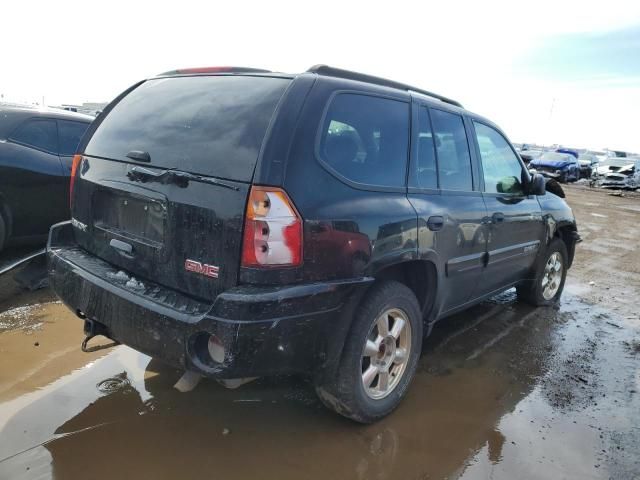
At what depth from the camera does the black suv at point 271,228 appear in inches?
86.9

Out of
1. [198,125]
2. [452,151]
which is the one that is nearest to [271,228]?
[198,125]

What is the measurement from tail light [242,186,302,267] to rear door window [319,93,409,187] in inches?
14.1

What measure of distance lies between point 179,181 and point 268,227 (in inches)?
21.1

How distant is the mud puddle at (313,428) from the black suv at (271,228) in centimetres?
28

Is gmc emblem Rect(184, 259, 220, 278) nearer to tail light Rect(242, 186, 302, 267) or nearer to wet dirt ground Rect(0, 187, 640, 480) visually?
tail light Rect(242, 186, 302, 267)

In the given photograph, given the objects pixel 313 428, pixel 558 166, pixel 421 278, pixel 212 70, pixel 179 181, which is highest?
pixel 212 70

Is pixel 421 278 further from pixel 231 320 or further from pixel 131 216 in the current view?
pixel 131 216

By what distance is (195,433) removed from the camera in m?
2.64

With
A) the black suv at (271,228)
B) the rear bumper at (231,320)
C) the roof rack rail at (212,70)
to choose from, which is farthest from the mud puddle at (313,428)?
the roof rack rail at (212,70)

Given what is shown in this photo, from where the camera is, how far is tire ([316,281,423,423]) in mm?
2557

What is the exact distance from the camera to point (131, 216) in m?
2.59

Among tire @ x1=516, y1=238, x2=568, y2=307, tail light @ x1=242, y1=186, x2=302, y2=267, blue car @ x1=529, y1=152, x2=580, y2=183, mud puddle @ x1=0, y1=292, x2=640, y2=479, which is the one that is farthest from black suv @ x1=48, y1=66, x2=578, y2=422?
blue car @ x1=529, y1=152, x2=580, y2=183

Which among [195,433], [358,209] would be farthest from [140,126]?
[195,433]

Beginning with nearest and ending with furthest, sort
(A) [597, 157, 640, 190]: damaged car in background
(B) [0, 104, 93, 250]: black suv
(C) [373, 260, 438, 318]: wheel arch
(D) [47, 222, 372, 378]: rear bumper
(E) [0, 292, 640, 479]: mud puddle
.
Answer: (D) [47, 222, 372, 378]: rear bumper → (E) [0, 292, 640, 479]: mud puddle → (C) [373, 260, 438, 318]: wheel arch → (B) [0, 104, 93, 250]: black suv → (A) [597, 157, 640, 190]: damaged car in background
